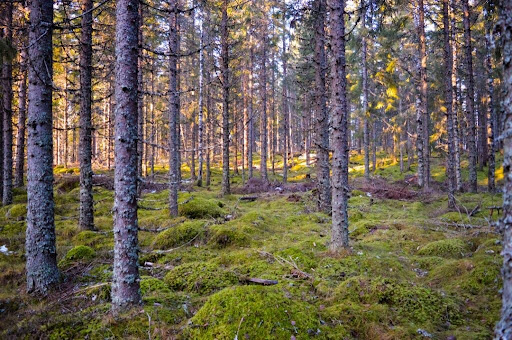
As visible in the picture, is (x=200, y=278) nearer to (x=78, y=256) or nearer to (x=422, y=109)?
(x=78, y=256)

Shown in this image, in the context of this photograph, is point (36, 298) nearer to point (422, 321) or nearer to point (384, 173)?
point (422, 321)

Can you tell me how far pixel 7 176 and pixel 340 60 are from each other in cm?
1368

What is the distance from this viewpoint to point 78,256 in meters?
6.78

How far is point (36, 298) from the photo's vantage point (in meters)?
5.04

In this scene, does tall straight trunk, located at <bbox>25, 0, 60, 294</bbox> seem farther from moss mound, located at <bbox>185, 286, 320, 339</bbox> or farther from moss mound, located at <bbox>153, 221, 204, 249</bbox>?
moss mound, located at <bbox>185, 286, 320, 339</bbox>

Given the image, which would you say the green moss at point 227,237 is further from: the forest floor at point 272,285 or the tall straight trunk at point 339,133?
the tall straight trunk at point 339,133

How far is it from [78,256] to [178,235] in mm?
2336

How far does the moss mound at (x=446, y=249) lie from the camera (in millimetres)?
6426

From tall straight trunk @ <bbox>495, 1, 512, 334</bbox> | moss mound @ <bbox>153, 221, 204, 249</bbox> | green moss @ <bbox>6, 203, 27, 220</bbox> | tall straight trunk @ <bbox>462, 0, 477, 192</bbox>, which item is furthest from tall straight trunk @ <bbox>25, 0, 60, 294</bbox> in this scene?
tall straight trunk @ <bbox>462, 0, 477, 192</bbox>

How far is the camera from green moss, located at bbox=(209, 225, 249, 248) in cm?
788

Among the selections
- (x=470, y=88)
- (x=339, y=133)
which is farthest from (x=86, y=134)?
(x=470, y=88)

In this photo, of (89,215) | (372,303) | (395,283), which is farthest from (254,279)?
(89,215)

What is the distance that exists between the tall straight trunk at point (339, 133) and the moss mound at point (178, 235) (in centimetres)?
364

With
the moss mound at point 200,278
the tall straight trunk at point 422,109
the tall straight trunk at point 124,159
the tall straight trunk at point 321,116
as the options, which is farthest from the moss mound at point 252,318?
the tall straight trunk at point 422,109
